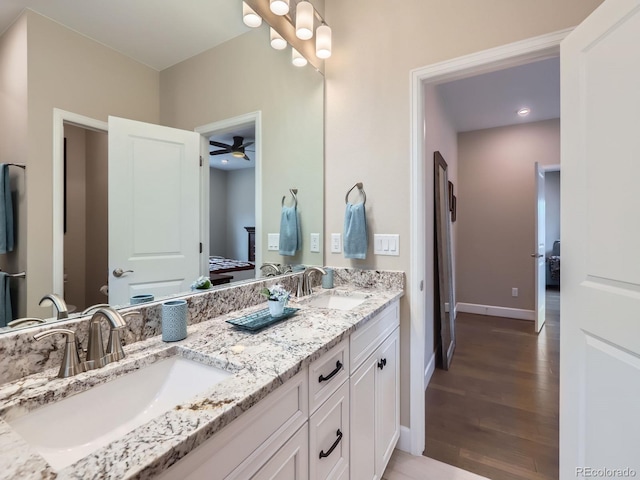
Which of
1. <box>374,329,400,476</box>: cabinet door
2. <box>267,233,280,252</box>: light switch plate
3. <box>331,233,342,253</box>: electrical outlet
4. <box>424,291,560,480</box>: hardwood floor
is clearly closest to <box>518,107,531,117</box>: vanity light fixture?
<box>424,291,560,480</box>: hardwood floor

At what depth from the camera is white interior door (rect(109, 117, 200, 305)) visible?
3.31 feet

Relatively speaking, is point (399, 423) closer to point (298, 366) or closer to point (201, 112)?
point (298, 366)

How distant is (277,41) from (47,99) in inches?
50.1

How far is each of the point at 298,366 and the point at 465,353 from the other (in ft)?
9.51

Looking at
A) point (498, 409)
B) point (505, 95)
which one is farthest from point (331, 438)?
point (505, 95)

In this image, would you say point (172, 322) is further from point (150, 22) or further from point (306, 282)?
point (150, 22)

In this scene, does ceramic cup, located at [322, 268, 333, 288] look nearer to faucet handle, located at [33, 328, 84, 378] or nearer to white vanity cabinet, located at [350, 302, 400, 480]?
white vanity cabinet, located at [350, 302, 400, 480]

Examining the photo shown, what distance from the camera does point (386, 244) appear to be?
185 cm

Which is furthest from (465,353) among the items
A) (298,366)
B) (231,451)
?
(231,451)

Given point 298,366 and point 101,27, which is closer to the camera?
point 298,366

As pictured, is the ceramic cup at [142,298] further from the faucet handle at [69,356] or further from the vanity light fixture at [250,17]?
the vanity light fixture at [250,17]

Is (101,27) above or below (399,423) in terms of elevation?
above

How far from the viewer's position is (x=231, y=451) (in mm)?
642

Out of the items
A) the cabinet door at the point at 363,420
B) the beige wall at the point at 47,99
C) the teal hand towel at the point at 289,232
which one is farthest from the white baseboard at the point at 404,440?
the beige wall at the point at 47,99
